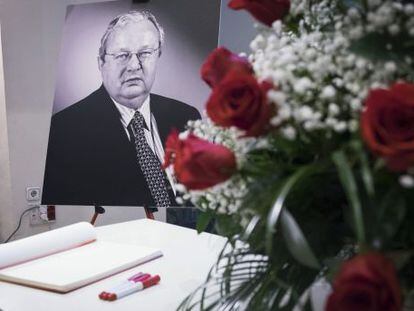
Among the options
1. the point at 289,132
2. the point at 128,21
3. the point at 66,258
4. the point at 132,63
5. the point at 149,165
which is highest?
the point at 128,21

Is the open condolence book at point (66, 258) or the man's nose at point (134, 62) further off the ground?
the man's nose at point (134, 62)

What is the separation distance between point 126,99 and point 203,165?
1086mm

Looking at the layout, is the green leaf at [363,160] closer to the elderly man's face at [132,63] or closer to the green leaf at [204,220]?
the green leaf at [204,220]

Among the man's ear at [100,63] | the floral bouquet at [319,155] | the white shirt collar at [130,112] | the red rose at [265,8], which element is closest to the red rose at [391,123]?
the floral bouquet at [319,155]

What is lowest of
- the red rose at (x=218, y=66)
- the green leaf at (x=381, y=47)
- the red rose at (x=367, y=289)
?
the red rose at (x=367, y=289)

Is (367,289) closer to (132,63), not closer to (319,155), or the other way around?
(319,155)

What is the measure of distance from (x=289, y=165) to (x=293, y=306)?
6.3 inches

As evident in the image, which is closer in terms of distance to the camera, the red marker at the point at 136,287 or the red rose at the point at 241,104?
the red rose at the point at 241,104

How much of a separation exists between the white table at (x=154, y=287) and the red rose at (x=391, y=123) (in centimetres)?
53

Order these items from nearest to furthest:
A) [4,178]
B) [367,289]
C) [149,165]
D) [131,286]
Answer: [367,289] < [131,286] < [149,165] < [4,178]

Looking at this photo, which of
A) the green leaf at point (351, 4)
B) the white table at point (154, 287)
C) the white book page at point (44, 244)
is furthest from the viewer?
the white book page at point (44, 244)

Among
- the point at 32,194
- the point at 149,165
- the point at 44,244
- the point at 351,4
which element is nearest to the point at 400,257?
the point at 351,4

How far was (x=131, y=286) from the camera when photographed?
2.63 ft

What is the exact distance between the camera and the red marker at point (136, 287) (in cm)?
77
